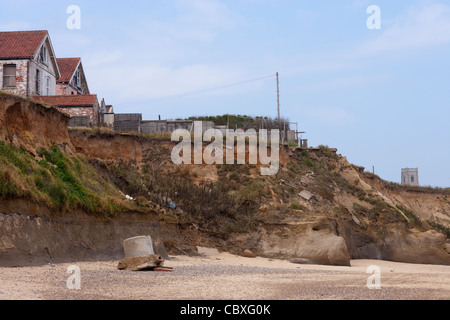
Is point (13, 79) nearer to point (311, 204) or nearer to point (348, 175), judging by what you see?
point (311, 204)

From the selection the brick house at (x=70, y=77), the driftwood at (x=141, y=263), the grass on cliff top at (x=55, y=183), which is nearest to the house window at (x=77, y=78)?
the brick house at (x=70, y=77)

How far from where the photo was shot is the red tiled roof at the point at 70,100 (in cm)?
3681

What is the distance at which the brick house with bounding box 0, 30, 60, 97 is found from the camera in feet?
121

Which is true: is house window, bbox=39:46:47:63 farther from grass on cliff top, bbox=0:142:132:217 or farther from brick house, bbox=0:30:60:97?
grass on cliff top, bbox=0:142:132:217

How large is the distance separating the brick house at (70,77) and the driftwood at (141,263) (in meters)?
29.3

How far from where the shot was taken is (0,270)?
46.4 feet

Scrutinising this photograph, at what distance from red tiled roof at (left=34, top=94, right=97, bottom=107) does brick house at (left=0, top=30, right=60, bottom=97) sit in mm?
1098

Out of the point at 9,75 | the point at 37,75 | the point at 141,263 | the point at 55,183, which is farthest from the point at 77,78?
the point at 141,263

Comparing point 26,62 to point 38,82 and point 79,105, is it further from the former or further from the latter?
point 79,105

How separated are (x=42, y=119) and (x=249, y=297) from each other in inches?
564

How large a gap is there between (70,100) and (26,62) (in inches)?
146

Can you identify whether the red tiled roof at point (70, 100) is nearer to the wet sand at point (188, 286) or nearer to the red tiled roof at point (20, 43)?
the red tiled roof at point (20, 43)

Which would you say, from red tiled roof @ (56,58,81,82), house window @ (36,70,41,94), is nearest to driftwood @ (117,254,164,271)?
house window @ (36,70,41,94)
